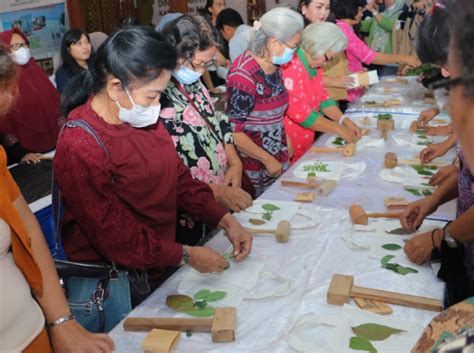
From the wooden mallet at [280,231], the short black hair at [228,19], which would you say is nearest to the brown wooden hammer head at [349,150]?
the wooden mallet at [280,231]

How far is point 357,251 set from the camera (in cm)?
185

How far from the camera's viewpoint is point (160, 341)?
1.36 m

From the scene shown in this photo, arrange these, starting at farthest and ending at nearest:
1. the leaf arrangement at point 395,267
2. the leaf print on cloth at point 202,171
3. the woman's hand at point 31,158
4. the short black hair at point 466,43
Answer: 1. the woman's hand at point 31,158
2. the leaf print on cloth at point 202,171
3. the leaf arrangement at point 395,267
4. the short black hair at point 466,43

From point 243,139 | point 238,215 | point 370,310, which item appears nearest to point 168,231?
point 238,215

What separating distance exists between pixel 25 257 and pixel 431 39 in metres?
1.35

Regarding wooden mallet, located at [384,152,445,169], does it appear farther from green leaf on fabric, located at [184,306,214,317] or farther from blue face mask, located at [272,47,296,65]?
green leaf on fabric, located at [184,306,214,317]

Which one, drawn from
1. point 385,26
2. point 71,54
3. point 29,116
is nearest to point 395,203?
point 29,116

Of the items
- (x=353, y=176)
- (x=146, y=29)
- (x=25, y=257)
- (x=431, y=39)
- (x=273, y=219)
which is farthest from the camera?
(x=353, y=176)

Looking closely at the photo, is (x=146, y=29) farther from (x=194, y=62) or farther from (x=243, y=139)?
(x=243, y=139)

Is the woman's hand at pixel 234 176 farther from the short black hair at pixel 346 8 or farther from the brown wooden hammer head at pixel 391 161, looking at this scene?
the short black hair at pixel 346 8

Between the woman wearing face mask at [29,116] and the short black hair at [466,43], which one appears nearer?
the short black hair at [466,43]

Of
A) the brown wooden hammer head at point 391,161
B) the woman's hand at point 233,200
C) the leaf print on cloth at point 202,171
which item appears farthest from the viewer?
the brown wooden hammer head at point 391,161

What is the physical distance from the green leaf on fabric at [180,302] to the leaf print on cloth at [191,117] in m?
0.84

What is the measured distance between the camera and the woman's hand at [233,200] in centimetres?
213
